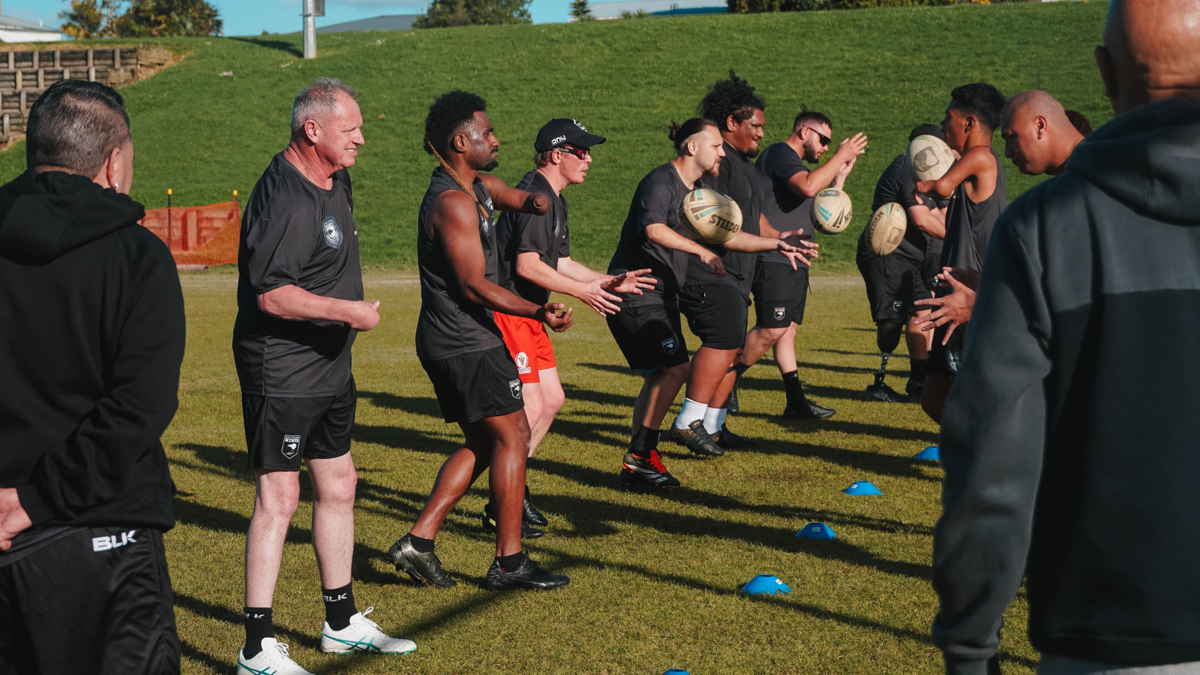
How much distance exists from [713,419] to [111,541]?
582cm

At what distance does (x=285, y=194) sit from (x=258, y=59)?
42319 mm

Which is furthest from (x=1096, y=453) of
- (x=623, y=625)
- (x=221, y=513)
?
(x=221, y=513)

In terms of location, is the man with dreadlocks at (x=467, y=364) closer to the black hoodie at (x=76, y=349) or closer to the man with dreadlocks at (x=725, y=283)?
the black hoodie at (x=76, y=349)

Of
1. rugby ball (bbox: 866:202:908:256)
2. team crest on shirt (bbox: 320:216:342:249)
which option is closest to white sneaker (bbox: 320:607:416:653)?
team crest on shirt (bbox: 320:216:342:249)

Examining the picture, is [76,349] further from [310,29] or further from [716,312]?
[310,29]

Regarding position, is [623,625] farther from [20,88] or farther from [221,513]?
[20,88]

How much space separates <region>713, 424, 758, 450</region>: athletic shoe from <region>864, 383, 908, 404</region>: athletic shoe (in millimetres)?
2454

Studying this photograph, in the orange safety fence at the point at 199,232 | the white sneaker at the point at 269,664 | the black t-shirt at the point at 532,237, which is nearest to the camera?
the white sneaker at the point at 269,664

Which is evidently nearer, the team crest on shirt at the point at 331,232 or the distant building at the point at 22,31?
the team crest on shirt at the point at 331,232

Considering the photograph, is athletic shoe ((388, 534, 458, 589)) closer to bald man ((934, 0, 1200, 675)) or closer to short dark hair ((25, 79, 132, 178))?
short dark hair ((25, 79, 132, 178))

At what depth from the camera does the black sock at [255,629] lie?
387cm

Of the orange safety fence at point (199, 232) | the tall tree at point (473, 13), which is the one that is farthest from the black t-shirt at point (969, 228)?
the tall tree at point (473, 13)

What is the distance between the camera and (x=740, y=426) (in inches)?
347

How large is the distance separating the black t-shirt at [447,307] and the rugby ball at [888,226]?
5.19m
